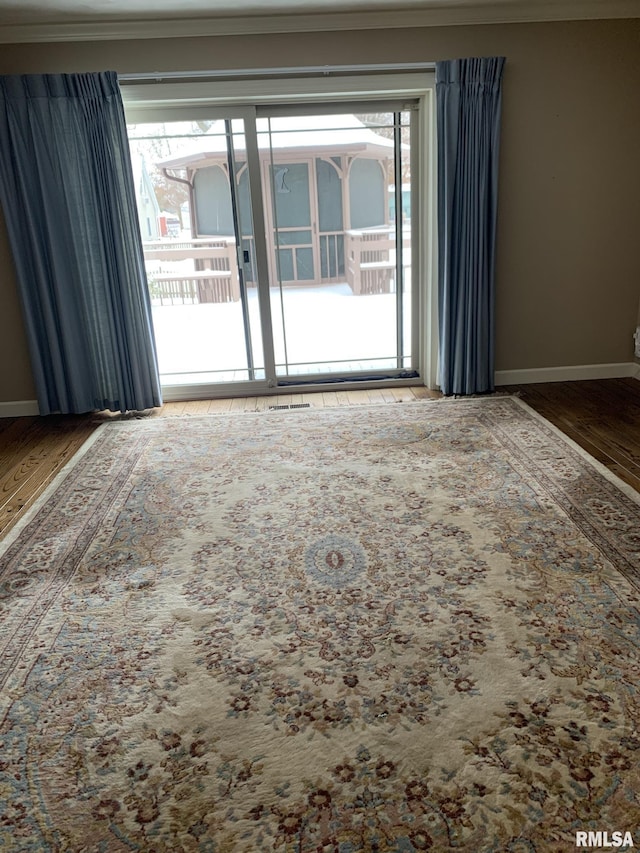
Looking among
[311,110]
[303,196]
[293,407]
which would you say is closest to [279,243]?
[303,196]

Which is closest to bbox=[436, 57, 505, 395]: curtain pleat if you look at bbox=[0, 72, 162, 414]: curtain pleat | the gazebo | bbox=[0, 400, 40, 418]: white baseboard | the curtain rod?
the curtain rod

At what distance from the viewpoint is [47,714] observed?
72.6 inches

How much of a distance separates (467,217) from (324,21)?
1.50 m

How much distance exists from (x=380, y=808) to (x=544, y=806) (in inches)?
15.1

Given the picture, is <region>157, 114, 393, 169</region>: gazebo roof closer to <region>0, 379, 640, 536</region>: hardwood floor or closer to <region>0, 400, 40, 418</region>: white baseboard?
<region>0, 379, 640, 536</region>: hardwood floor

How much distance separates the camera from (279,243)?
15.1ft

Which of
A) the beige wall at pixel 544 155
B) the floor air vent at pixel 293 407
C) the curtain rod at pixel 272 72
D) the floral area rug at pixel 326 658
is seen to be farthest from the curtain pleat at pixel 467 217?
the floral area rug at pixel 326 658

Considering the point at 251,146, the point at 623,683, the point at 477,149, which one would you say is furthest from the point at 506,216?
the point at 623,683

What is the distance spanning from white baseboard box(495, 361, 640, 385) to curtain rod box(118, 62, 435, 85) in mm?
2178

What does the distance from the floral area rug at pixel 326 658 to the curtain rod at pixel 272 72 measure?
253 centimetres

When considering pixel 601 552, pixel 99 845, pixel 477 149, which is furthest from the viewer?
pixel 477 149

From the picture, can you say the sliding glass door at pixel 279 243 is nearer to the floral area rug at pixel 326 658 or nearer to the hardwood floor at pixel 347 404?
the hardwood floor at pixel 347 404

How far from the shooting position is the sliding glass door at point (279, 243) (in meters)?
4.39

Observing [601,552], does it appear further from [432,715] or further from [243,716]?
[243,716]
